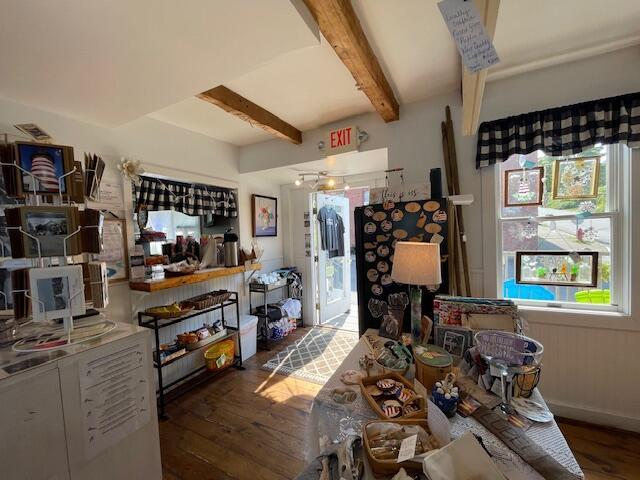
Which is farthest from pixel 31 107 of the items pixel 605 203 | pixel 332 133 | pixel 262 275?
pixel 605 203

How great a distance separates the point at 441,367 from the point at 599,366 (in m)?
1.70

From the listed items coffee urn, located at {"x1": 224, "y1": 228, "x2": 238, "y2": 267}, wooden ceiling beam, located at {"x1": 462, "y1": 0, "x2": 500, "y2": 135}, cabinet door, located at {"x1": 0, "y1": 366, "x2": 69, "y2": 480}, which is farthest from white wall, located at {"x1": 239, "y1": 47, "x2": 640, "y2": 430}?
cabinet door, located at {"x1": 0, "y1": 366, "x2": 69, "y2": 480}

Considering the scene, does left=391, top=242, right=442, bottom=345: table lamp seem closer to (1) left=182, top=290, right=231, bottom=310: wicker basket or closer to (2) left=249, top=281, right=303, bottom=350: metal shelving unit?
(1) left=182, top=290, right=231, bottom=310: wicker basket

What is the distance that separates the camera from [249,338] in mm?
2965

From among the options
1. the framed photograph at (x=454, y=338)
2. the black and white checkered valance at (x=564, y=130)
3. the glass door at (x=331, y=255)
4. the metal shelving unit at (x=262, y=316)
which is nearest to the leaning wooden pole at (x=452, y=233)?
the black and white checkered valance at (x=564, y=130)

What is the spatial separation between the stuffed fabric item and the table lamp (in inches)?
28.9

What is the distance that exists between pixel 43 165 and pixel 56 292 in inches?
21.2

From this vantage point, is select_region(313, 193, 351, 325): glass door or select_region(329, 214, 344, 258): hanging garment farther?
select_region(329, 214, 344, 258): hanging garment

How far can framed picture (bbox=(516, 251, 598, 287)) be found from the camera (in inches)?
74.4

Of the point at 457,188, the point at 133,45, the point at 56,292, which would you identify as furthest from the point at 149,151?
the point at 457,188

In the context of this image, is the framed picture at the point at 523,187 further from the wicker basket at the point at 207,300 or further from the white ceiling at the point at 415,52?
the wicker basket at the point at 207,300

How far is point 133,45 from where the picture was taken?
1.19 meters

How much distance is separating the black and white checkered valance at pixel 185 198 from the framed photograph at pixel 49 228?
4.23 feet

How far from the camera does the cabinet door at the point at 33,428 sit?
903 mm
